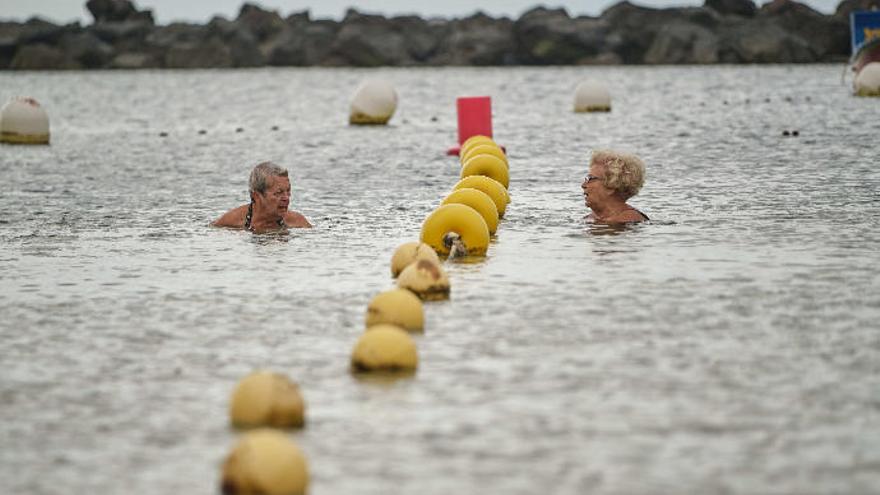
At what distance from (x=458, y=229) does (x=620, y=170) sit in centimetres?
245

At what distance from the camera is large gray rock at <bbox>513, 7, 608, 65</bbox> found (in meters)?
114

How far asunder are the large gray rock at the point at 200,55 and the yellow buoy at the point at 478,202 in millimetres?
110418

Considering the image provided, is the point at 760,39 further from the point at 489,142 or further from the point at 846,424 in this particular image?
the point at 846,424

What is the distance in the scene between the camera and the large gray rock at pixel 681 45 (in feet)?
346

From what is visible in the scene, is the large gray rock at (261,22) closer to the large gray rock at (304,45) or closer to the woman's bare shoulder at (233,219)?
A: the large gray rock at (304,45)

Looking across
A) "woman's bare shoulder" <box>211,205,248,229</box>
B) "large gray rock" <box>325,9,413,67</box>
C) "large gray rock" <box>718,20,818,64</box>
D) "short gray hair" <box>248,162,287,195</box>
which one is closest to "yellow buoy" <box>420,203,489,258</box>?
"short gray hair" <box>248,162,287,195</box>

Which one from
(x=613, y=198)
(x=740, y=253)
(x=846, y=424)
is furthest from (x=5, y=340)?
(x=613, y=198)

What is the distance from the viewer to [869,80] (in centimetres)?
3978

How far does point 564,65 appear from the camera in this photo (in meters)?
115

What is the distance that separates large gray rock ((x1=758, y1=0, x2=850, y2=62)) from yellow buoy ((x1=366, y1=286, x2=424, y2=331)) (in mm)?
97142

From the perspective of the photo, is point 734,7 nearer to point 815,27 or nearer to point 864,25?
point 815,27

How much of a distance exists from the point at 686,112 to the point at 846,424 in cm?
3173

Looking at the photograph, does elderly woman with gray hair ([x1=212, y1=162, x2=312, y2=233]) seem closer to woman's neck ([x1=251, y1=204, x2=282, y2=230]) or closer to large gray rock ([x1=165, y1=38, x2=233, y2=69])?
woman's neck ([x1=251, y1=204, x2=282, y2=230])

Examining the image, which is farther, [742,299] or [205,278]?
[205,278]
